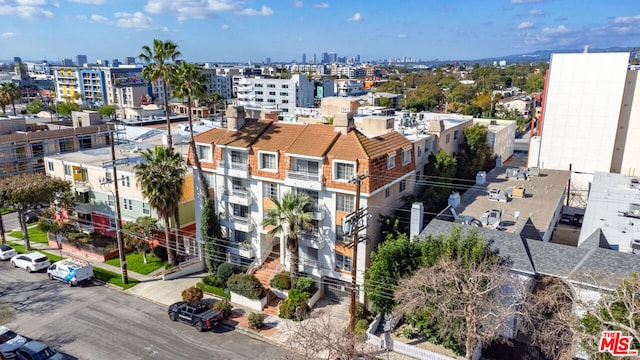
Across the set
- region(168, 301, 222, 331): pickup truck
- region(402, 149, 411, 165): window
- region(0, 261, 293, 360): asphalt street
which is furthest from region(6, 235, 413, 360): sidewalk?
region(402, 149, 411, 165): window

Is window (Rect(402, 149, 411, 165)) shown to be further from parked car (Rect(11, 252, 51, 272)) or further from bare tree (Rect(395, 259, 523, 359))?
parked car (Rect(11, 252, 51, 272))

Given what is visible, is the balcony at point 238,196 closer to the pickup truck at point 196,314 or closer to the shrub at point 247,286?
the shrub at point 247,286

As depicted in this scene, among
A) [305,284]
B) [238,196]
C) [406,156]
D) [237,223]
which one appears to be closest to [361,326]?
[305,284]

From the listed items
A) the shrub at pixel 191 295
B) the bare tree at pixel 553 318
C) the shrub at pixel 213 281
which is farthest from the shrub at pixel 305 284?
the bare tree at pixel 553 318

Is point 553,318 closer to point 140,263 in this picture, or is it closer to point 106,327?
point 106,327

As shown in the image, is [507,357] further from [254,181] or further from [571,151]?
[571,151]
